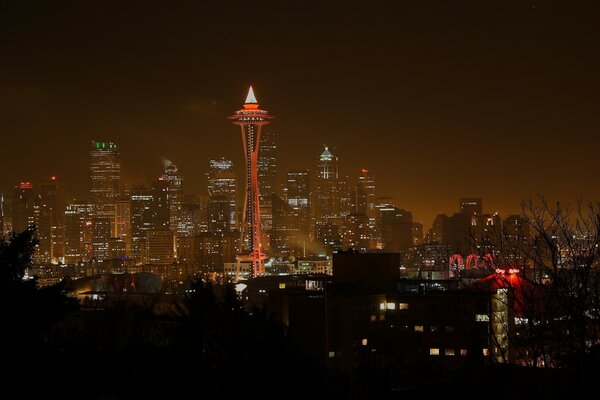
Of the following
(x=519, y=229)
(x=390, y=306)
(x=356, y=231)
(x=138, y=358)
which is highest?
(x=356, y=231)

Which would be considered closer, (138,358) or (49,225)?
(138,358)

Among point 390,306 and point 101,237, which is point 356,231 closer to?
point 101,237

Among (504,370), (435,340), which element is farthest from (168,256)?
(504,370)

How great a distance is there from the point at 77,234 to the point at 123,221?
258 inches

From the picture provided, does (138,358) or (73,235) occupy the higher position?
(73,235)

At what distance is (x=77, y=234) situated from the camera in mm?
114438

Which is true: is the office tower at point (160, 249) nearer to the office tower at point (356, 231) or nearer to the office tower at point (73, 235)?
the office tower at point (73, 235)

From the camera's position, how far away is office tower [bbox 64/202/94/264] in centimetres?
11025

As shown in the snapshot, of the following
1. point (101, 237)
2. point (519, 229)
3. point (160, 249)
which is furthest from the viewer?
point (101, 237)

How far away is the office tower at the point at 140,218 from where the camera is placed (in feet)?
368

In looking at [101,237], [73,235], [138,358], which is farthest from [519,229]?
[73,235]

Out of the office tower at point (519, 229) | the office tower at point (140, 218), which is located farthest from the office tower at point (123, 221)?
the office tower at point (519, 229)

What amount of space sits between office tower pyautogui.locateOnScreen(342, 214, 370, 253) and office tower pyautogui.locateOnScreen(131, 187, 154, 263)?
21364 mm

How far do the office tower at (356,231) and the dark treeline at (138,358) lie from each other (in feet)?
299
